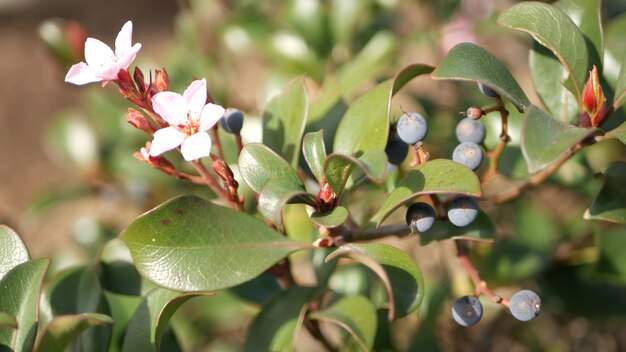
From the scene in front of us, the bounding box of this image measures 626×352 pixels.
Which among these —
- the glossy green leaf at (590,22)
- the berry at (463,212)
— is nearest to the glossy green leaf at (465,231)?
the berry at (463,212)

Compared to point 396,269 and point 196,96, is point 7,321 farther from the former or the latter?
point 396,269

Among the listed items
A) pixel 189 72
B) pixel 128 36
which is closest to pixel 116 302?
pixel 128 36

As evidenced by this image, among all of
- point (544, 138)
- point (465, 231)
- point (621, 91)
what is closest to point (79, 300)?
point (465, 231)

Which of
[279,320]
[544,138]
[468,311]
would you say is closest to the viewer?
[544,138]

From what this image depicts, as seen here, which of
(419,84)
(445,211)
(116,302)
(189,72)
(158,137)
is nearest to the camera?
(158,137)

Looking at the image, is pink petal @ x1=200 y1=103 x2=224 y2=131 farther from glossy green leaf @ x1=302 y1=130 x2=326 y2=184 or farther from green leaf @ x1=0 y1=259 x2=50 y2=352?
green leaf @ x1=0 y1=259 x2=50 y2=352

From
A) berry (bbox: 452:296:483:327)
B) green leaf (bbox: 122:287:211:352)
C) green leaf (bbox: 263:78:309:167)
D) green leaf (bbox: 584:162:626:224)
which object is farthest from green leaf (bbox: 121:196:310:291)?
green leaf (bbox: 584:162:626:224)

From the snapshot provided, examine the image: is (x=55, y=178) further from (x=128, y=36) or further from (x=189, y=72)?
(x=128, y=36)
